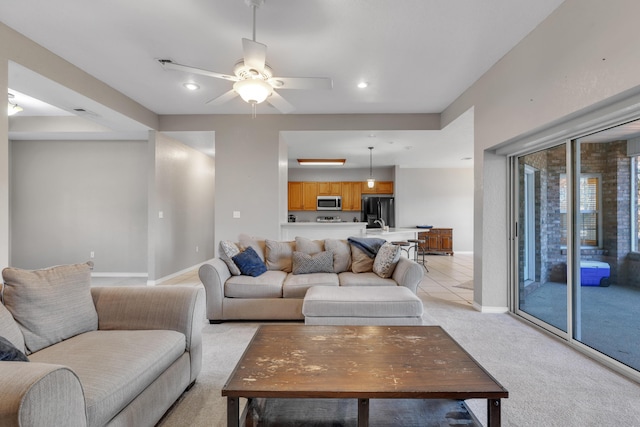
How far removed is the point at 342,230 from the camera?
5.26 meters

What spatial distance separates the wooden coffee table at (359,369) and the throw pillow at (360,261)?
1.78 metres

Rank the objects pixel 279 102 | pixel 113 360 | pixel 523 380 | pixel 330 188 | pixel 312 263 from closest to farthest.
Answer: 1. pixel 113 360
2. pixel 523 380
3. pixel 279 102
4. pixel 312 263
5. pixel 330 188

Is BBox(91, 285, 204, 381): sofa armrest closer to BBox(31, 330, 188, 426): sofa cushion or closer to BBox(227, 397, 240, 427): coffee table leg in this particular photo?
BBox(31, 330, 188, 426): sofa cushion

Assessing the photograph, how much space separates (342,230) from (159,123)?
143 inches

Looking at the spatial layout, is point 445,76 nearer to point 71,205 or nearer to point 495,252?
point 495,252

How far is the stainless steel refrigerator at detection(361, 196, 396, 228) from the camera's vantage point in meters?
8.67

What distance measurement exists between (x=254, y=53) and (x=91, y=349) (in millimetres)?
2126

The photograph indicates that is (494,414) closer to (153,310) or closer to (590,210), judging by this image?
(153,310)

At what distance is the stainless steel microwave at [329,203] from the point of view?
8.80 metres

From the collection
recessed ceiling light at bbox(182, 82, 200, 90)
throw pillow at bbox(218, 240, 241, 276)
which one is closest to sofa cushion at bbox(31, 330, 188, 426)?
throw pillow at bbox(218, 240, 241, 276)

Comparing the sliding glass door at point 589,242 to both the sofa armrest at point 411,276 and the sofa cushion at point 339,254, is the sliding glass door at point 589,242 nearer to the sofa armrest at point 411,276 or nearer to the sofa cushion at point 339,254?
the sofa armrest at point 411,276

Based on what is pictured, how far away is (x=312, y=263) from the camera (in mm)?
3625

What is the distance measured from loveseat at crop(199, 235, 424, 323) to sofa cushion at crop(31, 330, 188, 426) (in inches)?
53.6

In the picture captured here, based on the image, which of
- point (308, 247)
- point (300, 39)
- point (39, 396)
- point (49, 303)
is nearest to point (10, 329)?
point (49, 303)
